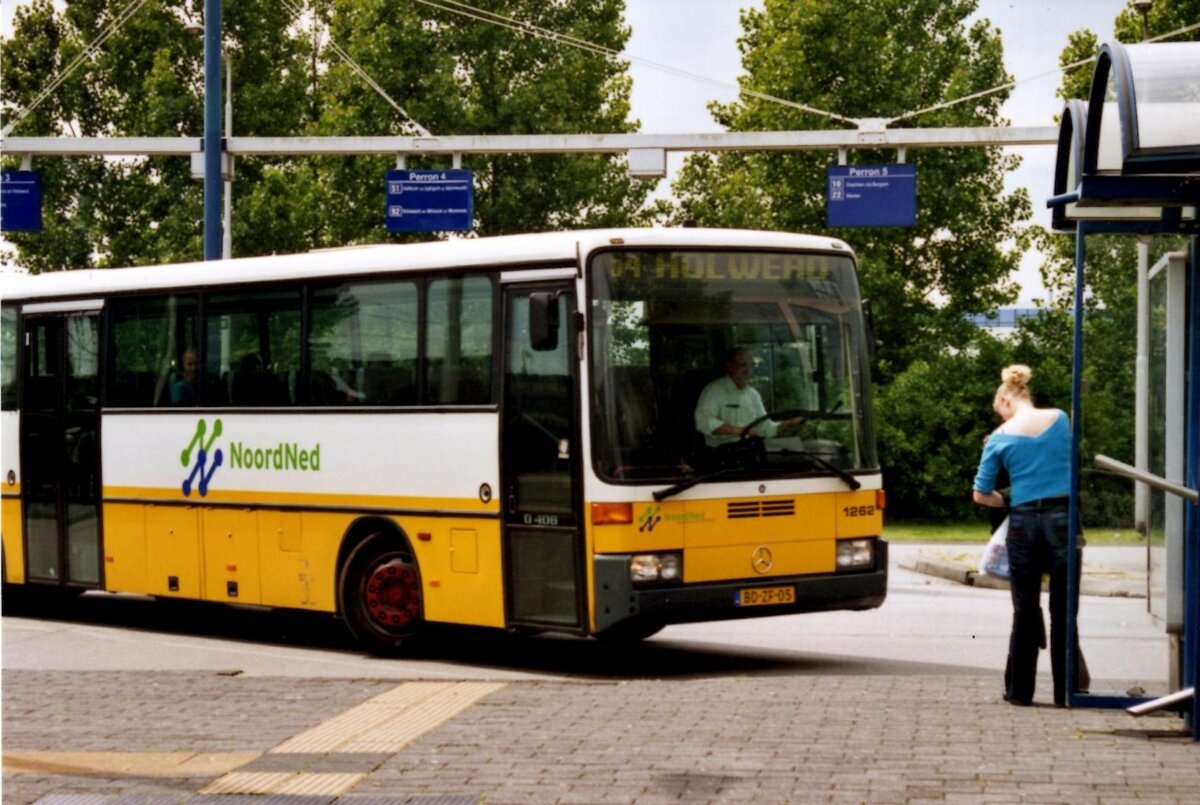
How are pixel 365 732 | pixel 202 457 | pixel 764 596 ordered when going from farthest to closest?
pixel 202 457 < pixel 764 596 < pixel 365 732

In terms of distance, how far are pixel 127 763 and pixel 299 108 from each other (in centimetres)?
4391

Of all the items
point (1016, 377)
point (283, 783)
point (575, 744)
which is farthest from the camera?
point (1016, 377)

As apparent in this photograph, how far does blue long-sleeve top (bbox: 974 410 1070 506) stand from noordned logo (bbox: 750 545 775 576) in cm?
278

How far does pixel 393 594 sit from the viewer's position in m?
13.7

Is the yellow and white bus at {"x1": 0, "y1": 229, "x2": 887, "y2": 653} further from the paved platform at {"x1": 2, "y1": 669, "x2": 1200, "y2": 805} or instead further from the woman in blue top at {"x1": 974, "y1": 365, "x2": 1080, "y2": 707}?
the woman in blue top at {"x1": 974, "y1": 365, "x2": 1080, "y2": 707}

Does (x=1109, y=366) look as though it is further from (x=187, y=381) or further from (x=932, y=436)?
(x=932, y=436)

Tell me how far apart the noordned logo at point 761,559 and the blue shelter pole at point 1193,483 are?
146 inches

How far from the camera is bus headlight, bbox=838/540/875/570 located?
1281cm

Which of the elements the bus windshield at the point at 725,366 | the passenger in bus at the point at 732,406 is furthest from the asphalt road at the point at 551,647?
the passenger in bus at the point at 732,406

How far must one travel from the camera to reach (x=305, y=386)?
14.5 metres

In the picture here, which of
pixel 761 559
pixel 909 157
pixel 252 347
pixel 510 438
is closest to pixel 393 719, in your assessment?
pixel 510 438

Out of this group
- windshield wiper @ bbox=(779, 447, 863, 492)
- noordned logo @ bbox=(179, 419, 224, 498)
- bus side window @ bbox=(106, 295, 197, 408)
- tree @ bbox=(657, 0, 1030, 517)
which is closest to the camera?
windshield wiper @ bbox=(779, 447, 863, 492)

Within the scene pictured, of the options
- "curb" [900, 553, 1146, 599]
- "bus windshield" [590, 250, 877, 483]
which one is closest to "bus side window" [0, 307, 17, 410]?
"bus windshield" [590, 250, 877, 483]

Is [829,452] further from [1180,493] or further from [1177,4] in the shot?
[1177,4]
